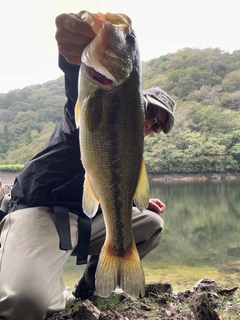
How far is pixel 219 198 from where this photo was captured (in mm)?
17953

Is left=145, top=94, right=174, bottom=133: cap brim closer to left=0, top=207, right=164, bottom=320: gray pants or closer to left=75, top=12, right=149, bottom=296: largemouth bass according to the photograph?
left=0, top=207, right=164, bottom=320: gray pants

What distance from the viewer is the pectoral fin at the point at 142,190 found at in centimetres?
157

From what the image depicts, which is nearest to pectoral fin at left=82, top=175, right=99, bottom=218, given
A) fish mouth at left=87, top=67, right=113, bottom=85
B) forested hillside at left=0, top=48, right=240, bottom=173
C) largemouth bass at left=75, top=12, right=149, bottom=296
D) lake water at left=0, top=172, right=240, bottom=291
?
largemouth bass at left=75, top=12, right=149, bottom=296

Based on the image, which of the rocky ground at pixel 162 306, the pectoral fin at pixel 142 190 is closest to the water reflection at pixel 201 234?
the rocky ground at pixel 162 306

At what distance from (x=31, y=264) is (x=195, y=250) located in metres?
6.65

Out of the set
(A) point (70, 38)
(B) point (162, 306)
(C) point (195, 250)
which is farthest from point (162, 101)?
(C) point (195, 250)

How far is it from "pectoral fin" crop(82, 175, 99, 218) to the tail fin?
0.21 m

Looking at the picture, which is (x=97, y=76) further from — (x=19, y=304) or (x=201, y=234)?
(x=201, y=234)

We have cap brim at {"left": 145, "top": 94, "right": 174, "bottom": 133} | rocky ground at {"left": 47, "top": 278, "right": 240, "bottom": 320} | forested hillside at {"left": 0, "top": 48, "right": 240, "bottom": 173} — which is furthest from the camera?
forested hillside at {"left": 0, "top": 48, "right": 240, "bottom": 173}

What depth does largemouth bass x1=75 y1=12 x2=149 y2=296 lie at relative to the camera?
53.2 inches

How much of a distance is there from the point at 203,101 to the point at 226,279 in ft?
108

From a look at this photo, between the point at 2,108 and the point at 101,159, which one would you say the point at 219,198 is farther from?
the point at 2,108

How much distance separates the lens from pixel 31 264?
208cm

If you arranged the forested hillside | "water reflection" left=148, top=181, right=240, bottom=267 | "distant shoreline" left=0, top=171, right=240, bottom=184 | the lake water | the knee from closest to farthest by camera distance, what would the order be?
the knee < the lake water < "water reflection" left=148, top=181, right=240, bottom=267 < the forested hillside < "distant shoreline" left=0, top=171, right=240, bottom=184
